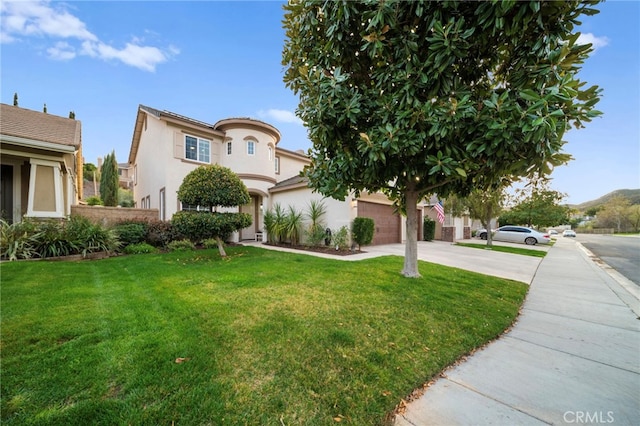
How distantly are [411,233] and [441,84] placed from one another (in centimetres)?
321

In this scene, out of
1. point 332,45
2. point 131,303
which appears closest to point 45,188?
point 131,303

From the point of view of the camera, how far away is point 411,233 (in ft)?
19.0

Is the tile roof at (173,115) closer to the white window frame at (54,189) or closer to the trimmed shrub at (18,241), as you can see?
the white window frame at (54,189)

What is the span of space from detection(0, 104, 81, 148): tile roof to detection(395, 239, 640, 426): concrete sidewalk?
482 inches

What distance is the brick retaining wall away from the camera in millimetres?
9688

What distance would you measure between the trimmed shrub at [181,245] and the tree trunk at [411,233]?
839 centimetres

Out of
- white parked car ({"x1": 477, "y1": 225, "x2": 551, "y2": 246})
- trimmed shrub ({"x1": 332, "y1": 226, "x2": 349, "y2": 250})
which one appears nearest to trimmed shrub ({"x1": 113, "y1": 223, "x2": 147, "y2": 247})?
trimmed shrub ({"x1": 332, "y1": 226, "x2": 349, "y2": 250})

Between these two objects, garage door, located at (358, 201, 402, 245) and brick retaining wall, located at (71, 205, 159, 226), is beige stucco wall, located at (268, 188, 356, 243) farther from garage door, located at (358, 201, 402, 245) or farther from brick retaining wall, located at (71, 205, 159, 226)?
brick retaining wall, located at (71, 205, 159, 226)

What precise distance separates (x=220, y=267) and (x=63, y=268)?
12.4ft

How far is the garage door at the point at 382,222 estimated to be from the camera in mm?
12703

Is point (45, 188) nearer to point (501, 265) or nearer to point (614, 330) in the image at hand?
point (614, 330)

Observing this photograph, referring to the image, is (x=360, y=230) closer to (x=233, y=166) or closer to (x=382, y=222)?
(x=382, y=222)

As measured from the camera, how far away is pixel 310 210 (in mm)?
12273

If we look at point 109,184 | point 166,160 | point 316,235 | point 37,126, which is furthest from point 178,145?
point 109,184
